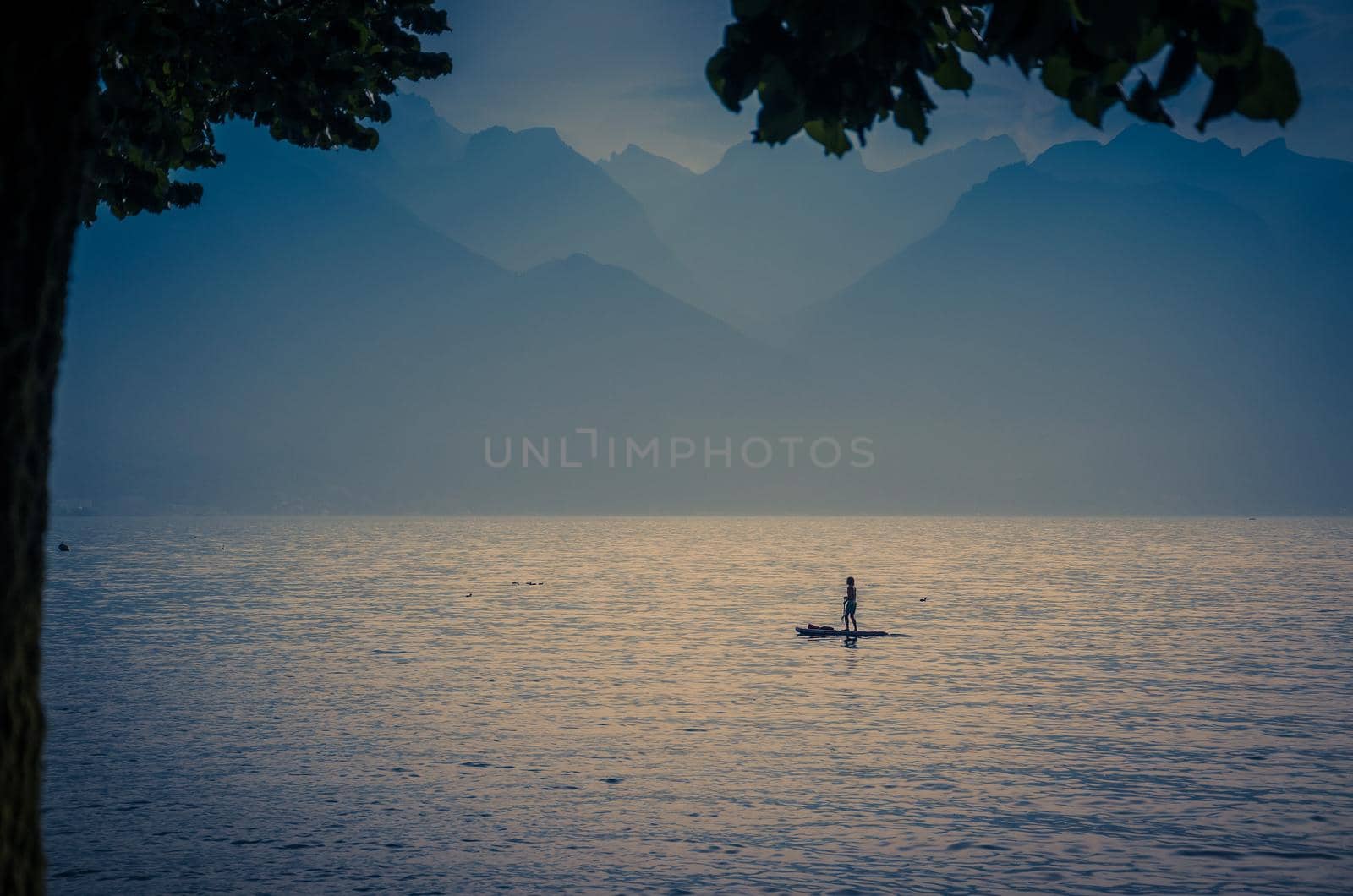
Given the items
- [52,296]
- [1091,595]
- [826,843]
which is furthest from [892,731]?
[1091,595]

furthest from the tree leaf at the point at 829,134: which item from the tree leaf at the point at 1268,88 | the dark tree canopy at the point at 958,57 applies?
the tree leaf at the point at 1268,88

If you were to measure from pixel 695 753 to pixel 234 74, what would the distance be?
49.3ft

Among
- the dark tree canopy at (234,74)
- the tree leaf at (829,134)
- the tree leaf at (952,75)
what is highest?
the dark tree canopy at (234,74)

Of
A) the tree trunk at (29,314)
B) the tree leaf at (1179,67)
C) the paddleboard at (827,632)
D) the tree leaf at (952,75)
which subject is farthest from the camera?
the paddleboard at (827,632)

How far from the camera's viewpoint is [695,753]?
2342 centimetres

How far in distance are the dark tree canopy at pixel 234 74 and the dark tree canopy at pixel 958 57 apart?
7621 mm

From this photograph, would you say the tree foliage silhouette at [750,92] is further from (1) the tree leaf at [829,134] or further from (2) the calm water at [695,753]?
(2) the calm water at [695,753]

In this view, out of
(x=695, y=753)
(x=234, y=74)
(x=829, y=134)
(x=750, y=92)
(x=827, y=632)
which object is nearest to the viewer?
(x=750, y=92)

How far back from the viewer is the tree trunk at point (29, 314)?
15.3 ft

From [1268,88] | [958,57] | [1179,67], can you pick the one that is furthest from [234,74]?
[1268,88]

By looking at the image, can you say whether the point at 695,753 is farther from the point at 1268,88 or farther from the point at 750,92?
the point at 1268,88

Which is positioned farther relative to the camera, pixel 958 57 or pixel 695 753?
pixel 695 753

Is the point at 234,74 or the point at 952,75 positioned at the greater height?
the point at 234,74

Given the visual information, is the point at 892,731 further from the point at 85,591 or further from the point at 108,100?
the point at 85,591
